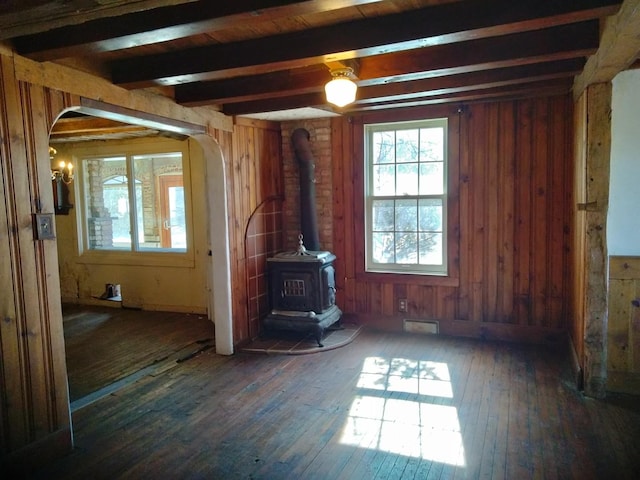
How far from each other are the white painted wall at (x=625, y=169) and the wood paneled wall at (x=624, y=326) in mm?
214

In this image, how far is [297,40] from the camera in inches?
105

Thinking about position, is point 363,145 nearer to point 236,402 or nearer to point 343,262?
point 343,262

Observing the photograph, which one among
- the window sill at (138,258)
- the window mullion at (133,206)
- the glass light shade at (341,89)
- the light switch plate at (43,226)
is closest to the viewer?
the light switch plate at (43,226)

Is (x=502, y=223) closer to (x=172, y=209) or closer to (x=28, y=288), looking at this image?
(x=28, y=288)

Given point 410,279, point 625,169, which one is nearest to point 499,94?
point 625,169

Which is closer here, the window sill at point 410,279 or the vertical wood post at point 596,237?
the vertical wood post at point 596,237

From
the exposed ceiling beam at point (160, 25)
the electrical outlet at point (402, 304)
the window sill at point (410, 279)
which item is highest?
the exposed ceiling beam at point (160, 25)

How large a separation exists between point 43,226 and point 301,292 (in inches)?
102

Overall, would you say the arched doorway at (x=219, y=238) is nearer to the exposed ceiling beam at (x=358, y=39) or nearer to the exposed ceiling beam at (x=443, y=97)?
the exposed ceiling beam at (x=443, y=97)

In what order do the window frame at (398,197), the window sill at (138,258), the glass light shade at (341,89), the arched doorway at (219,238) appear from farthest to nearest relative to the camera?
the window sill at (138,258) → the window frame at (398,197) → the arched doorway at (219,238) → the glass light shade at (341,89)

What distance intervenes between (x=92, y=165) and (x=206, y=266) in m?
2.64

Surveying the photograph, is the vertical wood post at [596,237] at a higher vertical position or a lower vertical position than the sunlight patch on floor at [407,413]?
higher

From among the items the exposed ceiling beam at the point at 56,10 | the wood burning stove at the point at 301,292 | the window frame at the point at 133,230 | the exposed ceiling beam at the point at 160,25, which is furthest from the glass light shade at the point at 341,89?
the window frame at the point at 133,230

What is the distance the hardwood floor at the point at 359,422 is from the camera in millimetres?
2572
